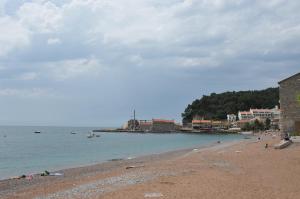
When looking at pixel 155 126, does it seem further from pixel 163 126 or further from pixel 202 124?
pixel 202 124

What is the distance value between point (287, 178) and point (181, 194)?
5.48 meters

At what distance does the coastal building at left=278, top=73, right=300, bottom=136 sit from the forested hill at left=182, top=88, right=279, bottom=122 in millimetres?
150024

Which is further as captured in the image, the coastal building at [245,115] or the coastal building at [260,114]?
the coastal building at [245,115]

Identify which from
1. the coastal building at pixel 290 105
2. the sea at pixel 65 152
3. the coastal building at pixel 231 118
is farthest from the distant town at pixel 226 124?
the coastal building at pixel 290 105

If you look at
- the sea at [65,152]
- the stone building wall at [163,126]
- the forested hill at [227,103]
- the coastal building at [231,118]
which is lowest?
the sea at [65,152]

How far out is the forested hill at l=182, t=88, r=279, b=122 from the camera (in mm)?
193750

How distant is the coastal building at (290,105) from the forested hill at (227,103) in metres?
150

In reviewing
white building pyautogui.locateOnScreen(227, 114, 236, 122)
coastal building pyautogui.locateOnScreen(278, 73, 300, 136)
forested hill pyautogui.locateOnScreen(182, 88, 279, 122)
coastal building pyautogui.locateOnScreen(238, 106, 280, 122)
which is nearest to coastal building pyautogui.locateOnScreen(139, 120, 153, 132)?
forested hill pyautogui.locateOnScreen(182, 88, 279, 122)

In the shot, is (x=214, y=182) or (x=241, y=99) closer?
(x=214, y=182)

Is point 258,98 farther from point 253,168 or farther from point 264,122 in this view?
point 253,168

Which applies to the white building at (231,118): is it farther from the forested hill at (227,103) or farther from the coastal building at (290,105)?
the coastal building at (290,105)

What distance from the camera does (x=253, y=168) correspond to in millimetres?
21688

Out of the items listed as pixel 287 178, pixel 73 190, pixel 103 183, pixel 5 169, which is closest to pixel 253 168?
pixel 287 178

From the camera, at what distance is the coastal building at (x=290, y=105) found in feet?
139
